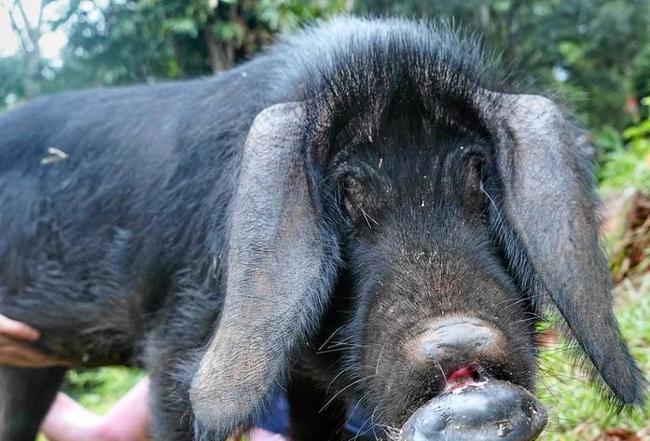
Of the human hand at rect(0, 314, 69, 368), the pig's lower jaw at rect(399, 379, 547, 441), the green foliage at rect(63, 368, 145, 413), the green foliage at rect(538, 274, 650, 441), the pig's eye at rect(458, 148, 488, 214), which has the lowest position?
the green foliage at rect(63, 368, 145, 413)

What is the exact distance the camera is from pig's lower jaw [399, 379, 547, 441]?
1.83 metres

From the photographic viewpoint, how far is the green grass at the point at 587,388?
2682 mm

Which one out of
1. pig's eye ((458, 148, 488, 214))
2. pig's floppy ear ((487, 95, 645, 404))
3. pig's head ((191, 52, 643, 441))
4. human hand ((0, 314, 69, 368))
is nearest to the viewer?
pig's head ((191, 52, 643, 441))

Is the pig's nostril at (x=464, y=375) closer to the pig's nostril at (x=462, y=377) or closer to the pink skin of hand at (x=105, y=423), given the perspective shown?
the pig's nostril at (x=462, y=377)

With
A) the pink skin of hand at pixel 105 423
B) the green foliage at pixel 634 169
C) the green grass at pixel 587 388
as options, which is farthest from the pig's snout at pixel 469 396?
the green foliage at pixel 634 169

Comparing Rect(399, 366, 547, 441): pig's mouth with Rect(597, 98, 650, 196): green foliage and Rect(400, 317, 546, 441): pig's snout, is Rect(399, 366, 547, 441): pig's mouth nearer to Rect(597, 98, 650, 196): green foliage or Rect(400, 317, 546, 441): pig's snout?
Rect(400, 317, 546, 441): pig's snout

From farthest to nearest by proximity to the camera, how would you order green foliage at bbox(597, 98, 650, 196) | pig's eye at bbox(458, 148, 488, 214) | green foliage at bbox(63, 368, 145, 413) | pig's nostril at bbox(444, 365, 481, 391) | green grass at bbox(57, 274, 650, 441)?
green foliage at bbox(63, 368, 145, 413) → green foliage at bbox(597, 98, 650, 196) → green grass at bbox(57, 274, 650, 441) → pig's eye at bbox(458, 148, 488, 214) → pig's nostril at bbox(444, 365, 481, 391)

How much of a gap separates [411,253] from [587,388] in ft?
6.20

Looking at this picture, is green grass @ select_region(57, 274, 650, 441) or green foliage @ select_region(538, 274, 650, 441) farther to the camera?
green foliage @ select_region(538, 274, 650, 441)

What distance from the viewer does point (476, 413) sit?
1.84 m

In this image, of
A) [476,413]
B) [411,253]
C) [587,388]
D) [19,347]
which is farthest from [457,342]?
[19,347]

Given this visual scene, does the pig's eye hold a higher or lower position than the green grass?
higher

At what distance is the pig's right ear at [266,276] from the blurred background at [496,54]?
2.43 feet

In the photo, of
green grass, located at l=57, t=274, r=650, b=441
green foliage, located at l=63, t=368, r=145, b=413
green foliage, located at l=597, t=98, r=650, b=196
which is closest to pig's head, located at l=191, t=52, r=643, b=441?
green grass, located at l=57, t=274, r=650, b=441
